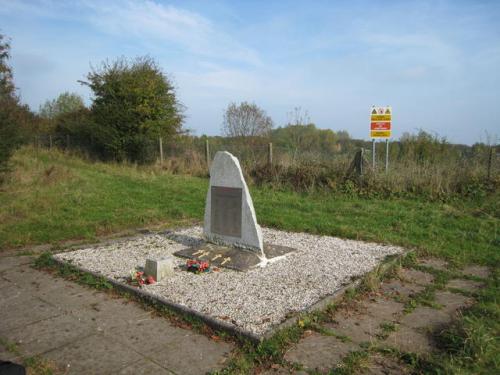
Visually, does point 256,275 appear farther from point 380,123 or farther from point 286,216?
point 380,123

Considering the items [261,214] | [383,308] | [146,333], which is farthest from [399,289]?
[261,214]

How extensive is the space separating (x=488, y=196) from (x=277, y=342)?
892cm

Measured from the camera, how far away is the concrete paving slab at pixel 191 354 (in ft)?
10.4

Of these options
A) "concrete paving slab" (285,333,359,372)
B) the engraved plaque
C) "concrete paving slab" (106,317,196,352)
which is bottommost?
"concrete paving slab" (106,317,196,352)

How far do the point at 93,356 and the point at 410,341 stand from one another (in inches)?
108

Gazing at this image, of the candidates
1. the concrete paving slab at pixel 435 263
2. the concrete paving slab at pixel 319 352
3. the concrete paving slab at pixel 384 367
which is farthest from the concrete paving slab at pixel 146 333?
the concrete paving slab at pixel 435 263

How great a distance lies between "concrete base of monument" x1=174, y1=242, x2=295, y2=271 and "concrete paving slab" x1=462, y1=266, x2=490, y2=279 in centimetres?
248

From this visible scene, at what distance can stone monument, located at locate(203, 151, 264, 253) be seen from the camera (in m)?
5.72

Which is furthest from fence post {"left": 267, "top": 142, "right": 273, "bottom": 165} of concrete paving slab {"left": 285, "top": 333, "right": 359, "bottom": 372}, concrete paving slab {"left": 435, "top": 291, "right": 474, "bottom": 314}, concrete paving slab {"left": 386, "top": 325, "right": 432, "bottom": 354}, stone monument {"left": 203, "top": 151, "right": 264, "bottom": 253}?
concrete paving slab {"left": 285, "top": 333, "right": 359, "bottom": 372}

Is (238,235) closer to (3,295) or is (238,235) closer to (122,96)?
(3,295)

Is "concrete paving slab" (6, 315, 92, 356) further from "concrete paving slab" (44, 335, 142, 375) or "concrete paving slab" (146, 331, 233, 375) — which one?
"concrete paving slab" (146, 331, 233, 375)

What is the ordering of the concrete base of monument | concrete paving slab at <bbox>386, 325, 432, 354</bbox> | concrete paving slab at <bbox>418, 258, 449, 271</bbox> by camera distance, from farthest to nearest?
concrete paving slab at <bbox>418, 258, 449, 271</bbox> < the concrete base of monument < concrete paving slab at <bbox>386, 325, 432, 354</bbox>

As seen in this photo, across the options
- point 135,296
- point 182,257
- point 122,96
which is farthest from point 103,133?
point 135,296

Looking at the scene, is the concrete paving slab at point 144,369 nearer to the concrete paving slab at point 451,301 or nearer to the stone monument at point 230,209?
the stone monument at point 230,209
